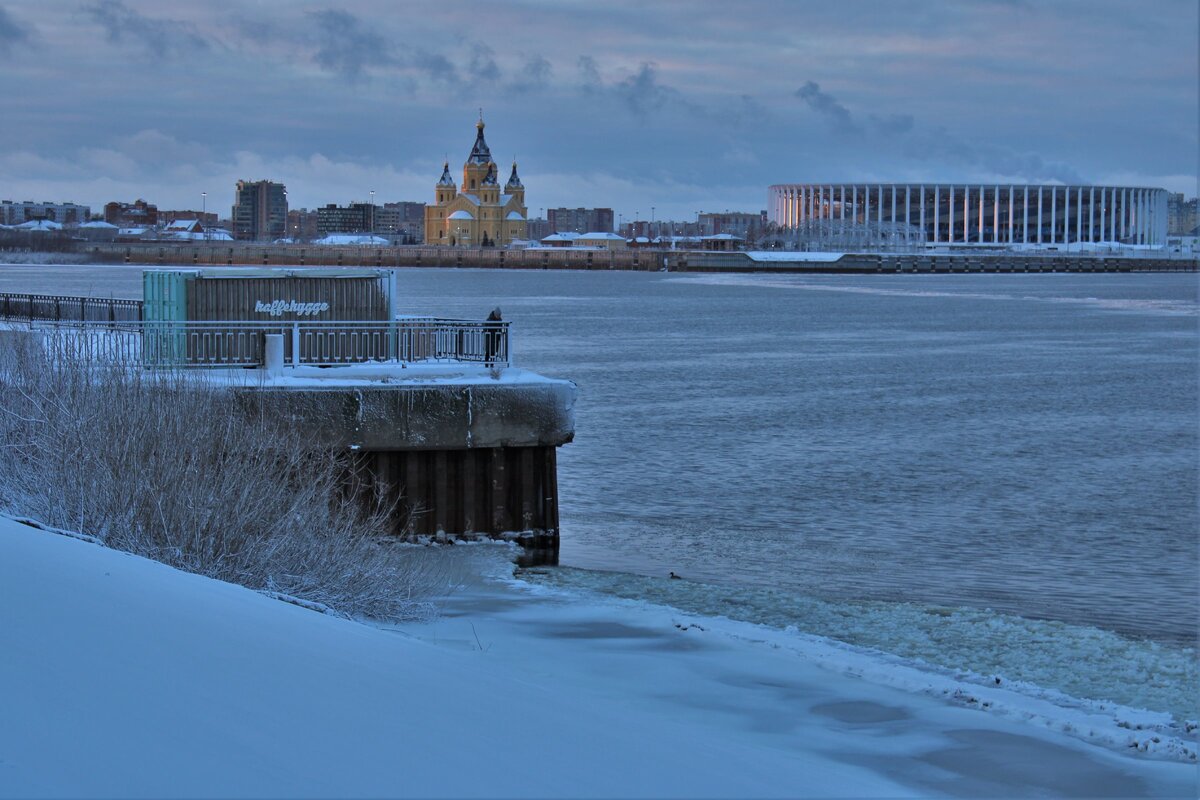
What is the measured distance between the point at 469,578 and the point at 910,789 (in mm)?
8224

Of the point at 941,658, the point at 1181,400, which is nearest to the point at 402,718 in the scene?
the point at 941,658

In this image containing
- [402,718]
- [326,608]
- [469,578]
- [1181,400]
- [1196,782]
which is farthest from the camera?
[1181,400]

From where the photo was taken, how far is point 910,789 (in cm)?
927

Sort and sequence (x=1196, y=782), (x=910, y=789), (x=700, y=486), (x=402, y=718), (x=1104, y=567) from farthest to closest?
(x=700, y=486) < (x=1104, y=567) < (x=1196, y=782) < (x=910, y=789) < (x=402, y=718)

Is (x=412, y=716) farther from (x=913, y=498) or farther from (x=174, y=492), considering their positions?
(x=913, y=498)

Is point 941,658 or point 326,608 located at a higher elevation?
point 326,608

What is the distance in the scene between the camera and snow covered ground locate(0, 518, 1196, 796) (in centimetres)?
652

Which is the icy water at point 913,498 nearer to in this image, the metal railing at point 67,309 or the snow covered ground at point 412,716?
the snow covered ground at point 412,716

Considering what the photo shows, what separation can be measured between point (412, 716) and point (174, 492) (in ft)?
18.0

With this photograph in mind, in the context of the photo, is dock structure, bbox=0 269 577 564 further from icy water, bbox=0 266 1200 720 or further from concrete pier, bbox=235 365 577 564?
icy water, bbox=0 266 1200 720

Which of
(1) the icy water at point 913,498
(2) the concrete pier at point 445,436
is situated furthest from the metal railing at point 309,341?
(1) the icy water at point 913,498

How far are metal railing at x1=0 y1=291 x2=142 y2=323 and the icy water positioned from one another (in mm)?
8747

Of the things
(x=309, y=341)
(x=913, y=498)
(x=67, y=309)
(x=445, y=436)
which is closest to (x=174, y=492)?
(x=445, y=436)

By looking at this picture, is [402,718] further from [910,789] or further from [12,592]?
[910,789]
